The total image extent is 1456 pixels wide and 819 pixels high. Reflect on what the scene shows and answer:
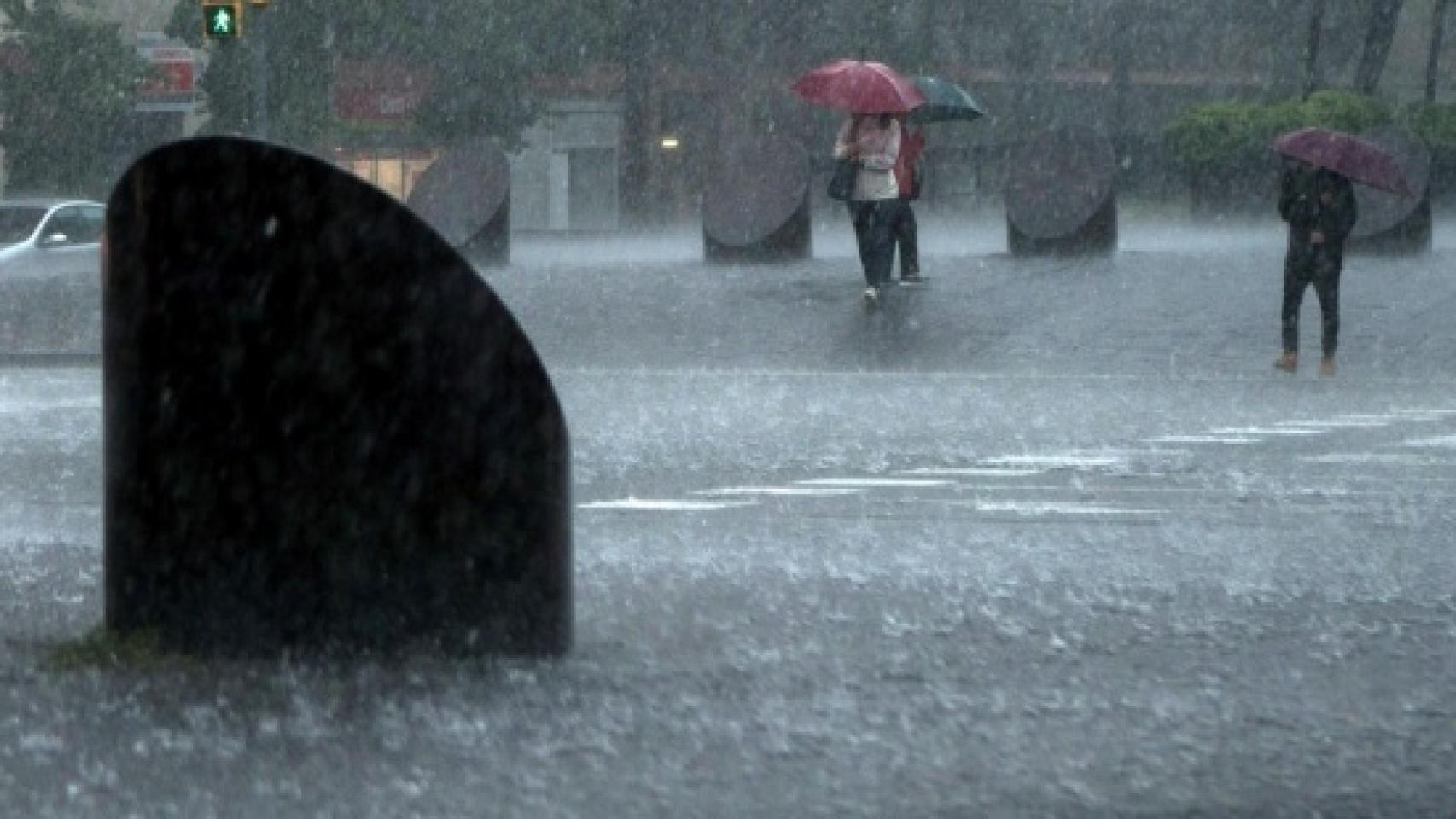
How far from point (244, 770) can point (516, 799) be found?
0.60m

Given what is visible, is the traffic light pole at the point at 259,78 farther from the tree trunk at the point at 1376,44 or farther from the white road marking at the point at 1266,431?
the tree trunk at the point at 1376,44

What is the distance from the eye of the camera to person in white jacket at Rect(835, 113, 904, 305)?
23.0 m

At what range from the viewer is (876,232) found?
23.2m

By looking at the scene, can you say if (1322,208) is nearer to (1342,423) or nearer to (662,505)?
(1342,423)

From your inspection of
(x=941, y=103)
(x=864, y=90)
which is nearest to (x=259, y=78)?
(x=941, y=103)

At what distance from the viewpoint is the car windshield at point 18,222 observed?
32188mm

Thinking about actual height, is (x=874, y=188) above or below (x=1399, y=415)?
above

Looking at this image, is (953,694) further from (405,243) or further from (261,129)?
(261,129)

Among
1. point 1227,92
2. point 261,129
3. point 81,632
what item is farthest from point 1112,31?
point 81,632

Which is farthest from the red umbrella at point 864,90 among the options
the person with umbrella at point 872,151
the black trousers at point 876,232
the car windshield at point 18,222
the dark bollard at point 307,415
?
the dark bollard at point 307,415

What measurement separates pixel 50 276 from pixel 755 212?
6.86 m

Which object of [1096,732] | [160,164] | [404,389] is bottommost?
[1096,732]

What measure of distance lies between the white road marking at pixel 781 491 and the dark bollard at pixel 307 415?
17.0 feet

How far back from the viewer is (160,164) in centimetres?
686
